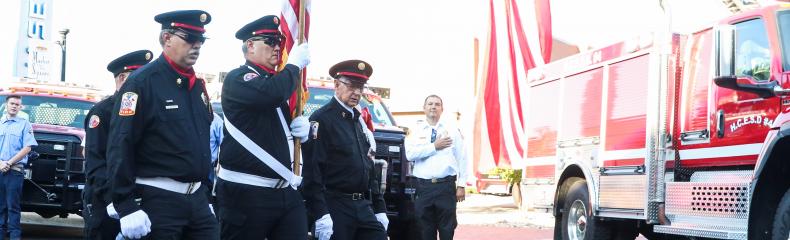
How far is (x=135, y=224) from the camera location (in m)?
5.14

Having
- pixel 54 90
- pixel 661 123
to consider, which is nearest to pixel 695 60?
pixel 661 123

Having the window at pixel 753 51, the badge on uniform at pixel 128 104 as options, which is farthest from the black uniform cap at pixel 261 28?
the window at pixel 753 51

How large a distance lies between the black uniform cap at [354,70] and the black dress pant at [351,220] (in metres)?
0.88

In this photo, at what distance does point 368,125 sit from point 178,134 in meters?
3.16

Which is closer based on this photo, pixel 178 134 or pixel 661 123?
pixel 178 134

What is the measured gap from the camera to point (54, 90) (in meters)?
14.3

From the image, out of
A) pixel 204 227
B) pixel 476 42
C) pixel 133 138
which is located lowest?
pixel 204 227

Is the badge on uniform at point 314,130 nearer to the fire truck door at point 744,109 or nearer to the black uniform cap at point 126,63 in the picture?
the black uniform cap at point 126,63

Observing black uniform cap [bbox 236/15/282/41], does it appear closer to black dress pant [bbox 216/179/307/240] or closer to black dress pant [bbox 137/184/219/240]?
black dress pant [bbox 216/179/307/240]

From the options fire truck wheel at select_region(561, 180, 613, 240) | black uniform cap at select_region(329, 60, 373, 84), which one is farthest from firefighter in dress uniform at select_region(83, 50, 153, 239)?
fire truck wheel at select_region(561, 180, 613, 240)

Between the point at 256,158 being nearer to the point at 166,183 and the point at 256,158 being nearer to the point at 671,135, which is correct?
the point at 166,183

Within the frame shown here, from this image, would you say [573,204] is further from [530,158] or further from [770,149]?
[770,149]

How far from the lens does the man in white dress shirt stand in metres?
10.4

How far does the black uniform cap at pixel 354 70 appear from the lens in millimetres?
7652
